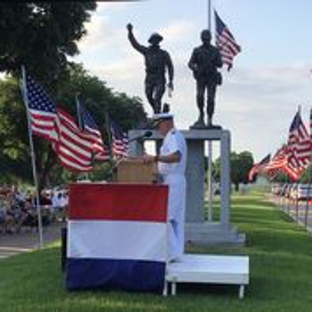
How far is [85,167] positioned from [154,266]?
1114 cm

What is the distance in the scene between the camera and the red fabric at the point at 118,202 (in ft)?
31.8

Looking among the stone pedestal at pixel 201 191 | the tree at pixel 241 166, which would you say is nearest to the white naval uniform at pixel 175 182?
the stone pedestal at pixel 201 191

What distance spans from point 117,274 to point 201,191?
11066 mm

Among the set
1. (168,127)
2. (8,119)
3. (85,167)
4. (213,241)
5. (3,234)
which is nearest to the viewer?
(168,127)

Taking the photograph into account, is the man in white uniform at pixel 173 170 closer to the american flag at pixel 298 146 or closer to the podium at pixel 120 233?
the podium at pixel 120 233

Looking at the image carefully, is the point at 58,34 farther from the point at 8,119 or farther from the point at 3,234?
the point at 8,119

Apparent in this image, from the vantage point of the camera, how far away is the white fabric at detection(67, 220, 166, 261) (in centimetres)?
974

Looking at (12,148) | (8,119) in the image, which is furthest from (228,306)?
(12,148)

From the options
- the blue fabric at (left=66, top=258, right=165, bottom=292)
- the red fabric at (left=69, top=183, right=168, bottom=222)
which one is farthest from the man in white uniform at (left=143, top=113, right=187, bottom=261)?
the red fabric at (left=69, top=183, right=168, bottom=222)

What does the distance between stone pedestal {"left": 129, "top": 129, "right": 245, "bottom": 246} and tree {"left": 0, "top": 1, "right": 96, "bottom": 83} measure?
5945mm

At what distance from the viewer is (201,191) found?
2083cm

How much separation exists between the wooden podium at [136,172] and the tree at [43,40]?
13.8 m

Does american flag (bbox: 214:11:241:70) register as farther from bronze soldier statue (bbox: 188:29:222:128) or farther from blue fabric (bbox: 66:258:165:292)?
blue fabric (bbox: 66:258:165:292)

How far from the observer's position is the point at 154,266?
385 inches
